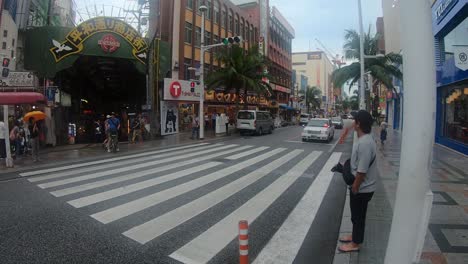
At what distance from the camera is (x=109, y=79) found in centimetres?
3256

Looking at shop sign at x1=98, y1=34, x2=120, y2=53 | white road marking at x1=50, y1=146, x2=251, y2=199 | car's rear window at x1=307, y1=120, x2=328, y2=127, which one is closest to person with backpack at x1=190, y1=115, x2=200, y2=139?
shop sign at x1=98, y1=34, x2=120, y2=53

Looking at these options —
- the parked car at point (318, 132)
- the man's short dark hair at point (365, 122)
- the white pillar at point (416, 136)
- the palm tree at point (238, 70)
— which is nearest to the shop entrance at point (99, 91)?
the palm tree at point (238, 70)

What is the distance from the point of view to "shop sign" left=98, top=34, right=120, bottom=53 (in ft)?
65.7

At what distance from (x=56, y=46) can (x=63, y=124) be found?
4887 millimetres

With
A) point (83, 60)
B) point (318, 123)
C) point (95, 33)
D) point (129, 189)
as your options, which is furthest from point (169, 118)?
point (129, 189)

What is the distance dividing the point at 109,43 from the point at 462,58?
17211 mm

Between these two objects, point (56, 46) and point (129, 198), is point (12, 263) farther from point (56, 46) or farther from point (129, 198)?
point (56, 46)

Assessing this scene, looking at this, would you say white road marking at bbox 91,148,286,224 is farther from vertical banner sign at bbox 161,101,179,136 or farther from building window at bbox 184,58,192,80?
building window at bbox 184,58,192,80

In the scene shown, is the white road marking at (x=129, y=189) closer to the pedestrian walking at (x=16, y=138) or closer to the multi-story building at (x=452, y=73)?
the pedestrian walking at (x=16, y=138)

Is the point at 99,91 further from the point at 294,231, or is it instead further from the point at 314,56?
the point at 314,56

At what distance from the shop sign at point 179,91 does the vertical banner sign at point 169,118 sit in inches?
24.5

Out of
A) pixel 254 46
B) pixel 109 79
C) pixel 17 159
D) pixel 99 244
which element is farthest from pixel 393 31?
pixel 99 244

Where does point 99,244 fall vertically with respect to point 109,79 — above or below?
below

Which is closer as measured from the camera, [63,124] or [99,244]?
[99,244]
